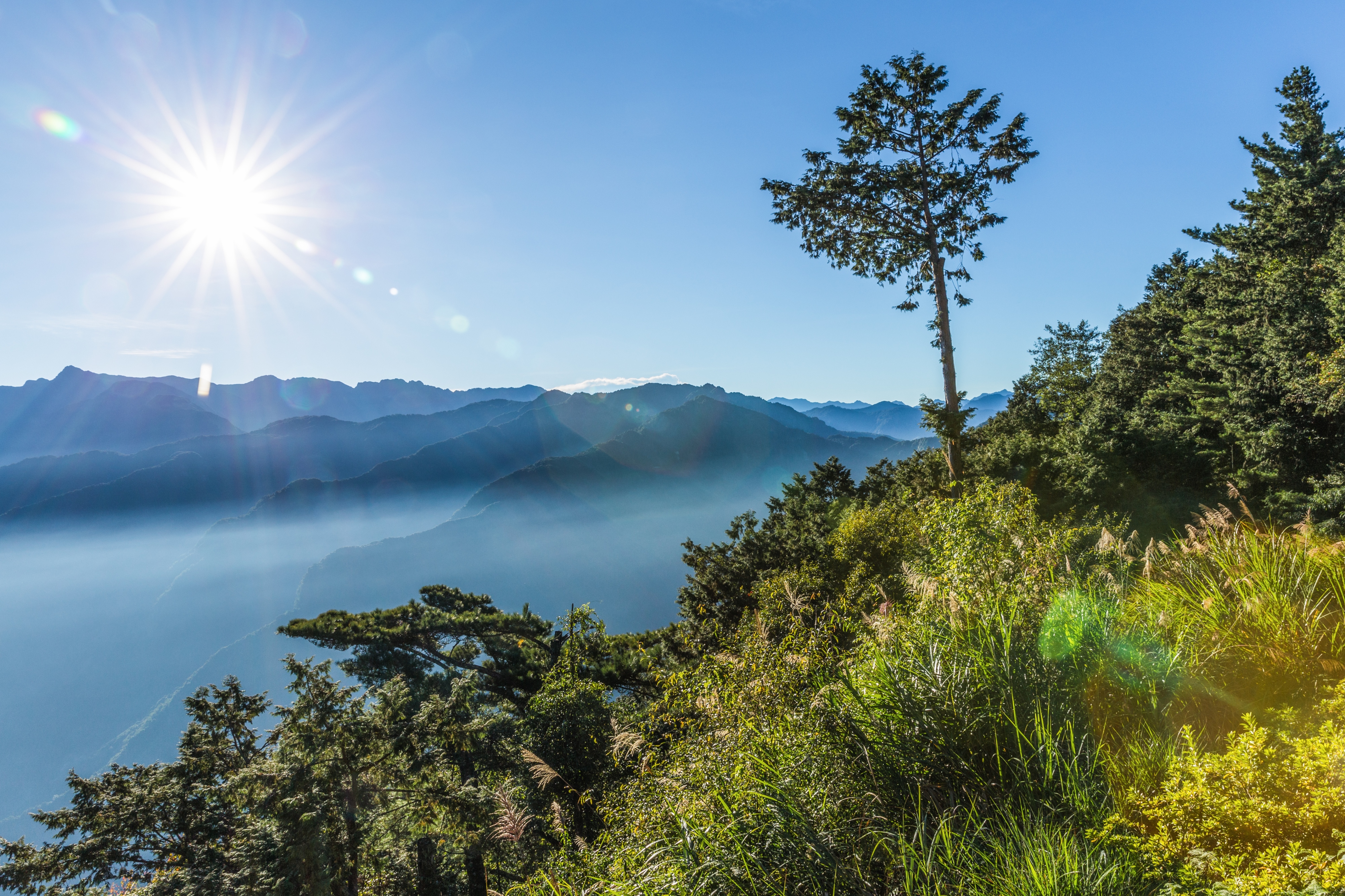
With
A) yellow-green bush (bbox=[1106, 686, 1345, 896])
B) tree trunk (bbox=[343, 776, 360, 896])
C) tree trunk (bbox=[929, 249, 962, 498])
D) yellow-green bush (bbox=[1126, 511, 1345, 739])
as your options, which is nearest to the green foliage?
tree trunk (bbox=[929, 249, 962, 498])

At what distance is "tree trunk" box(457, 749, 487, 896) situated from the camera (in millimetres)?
15406

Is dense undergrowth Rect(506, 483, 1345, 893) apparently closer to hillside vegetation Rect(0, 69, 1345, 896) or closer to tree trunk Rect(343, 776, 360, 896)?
hillside vegetation Rect(0, 69, 1345, 896)

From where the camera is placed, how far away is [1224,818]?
96.3 inches

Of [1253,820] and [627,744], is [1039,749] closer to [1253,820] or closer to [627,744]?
[1253,820]

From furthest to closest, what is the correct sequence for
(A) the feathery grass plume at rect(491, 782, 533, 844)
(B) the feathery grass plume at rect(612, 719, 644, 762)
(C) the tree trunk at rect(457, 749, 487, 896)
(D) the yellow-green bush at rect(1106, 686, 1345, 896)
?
(C) the tree trunk at rect(457, 749, 487, 896)
(B) the feathery grass plume at rect(612, 719, 644, 762)
(A) the feathery grass plume at rect(491, 782, 533, 844)
(D) the yellow-green bush at rect(1106, 686, 1345, 896)

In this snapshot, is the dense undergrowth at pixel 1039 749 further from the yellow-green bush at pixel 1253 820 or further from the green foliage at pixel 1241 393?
the green foliage at pixel 1241 393

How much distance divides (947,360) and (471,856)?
21389mm

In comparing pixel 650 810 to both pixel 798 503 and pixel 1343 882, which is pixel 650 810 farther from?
pixel 798 503

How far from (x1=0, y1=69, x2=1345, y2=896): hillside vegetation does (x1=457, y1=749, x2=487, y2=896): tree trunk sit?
0.13 m

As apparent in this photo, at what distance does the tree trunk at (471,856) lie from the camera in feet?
50.5

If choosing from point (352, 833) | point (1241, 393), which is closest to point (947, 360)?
point (1241, 393)

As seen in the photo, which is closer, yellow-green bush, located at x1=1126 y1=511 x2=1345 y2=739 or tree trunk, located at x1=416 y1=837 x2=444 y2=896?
yellow-green bush, located at x1=1126 y1=511 x2=1345 y2=739

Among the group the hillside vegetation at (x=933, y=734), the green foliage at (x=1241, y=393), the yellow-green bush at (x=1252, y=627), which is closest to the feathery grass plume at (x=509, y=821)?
the hillside vegetation at (x=933, y=734)

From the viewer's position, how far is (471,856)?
55.5 ft
